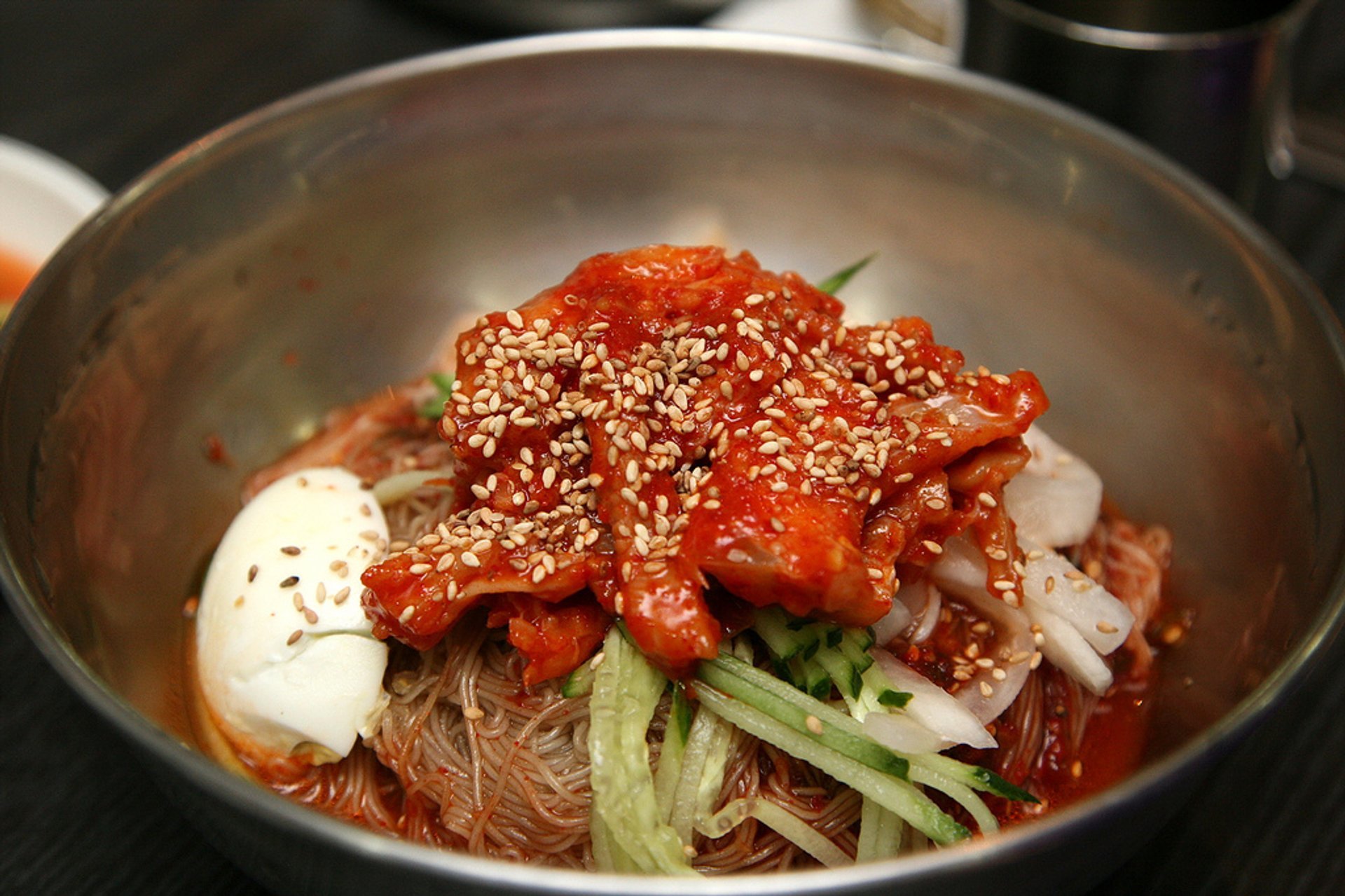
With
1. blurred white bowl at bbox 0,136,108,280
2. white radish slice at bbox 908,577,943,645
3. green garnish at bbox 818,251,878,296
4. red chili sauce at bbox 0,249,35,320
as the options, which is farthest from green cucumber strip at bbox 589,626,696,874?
red chili sauce at bbox 0,249,35,320

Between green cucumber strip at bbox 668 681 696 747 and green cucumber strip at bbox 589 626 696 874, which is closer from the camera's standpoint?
green cucumber strip at bbox 589 626 696 874

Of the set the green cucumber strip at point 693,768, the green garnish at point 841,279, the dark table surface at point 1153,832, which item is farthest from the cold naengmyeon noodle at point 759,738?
the green garnish at point 841,279

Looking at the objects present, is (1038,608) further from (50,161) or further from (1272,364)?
(50,161)

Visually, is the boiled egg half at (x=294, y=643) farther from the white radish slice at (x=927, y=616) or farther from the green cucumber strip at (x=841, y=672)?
the white radish slice at (x=927, y=616)

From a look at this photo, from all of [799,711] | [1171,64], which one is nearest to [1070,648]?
[799,711]

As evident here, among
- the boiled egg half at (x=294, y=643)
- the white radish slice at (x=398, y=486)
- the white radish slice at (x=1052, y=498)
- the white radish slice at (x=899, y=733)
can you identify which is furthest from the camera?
the white radish slice at (x=398, y=486)

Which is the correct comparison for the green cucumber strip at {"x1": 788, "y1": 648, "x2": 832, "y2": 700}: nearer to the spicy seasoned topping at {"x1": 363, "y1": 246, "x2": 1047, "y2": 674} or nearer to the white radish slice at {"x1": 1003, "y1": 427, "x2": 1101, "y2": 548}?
the spicy seasoned topping at {"x1": 363, "y1": 246, "x2": 1047, "y2": 674}

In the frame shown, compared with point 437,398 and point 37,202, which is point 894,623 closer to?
point 437,398
